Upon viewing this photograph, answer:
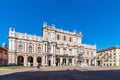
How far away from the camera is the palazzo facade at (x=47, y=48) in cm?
4891

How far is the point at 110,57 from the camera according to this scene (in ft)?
275

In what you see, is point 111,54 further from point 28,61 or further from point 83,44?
point 28,61

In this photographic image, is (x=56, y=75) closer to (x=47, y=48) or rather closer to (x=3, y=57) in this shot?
(x=3, y=57)

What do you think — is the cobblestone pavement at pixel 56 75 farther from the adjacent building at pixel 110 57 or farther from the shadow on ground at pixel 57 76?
the adjacent building at pixel 110 57

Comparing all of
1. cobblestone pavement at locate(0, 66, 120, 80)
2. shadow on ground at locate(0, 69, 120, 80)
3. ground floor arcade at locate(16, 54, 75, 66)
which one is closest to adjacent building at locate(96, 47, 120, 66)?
ground floor arcade at locate(16, 54, 75, 66)

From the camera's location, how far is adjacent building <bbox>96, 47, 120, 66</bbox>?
80688 mm

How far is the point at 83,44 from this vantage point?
69.2 metres

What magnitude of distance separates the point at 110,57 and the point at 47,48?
45346mm

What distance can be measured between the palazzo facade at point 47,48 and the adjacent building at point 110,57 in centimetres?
1590

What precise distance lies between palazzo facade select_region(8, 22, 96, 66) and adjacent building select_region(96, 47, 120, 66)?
15902 millimetres

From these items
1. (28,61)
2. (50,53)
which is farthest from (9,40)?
(50,53)

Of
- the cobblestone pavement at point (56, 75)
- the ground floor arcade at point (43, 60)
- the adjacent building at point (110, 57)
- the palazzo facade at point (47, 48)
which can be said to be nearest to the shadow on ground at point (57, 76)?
the cobblestone pavement at point (56, 75)

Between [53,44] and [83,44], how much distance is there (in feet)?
60.5

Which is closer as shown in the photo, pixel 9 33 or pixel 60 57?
pixel 9 33
